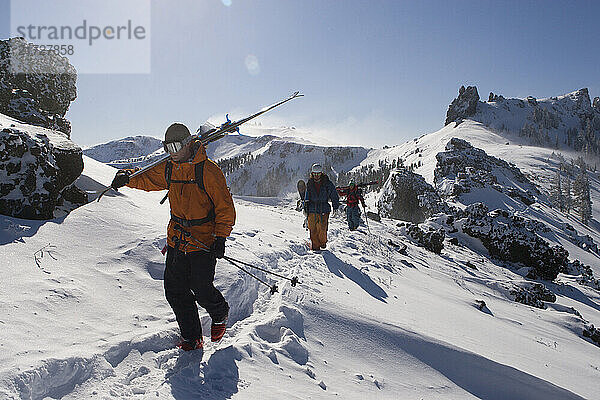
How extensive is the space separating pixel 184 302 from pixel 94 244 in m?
3.02

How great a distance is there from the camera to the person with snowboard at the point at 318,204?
9.35m

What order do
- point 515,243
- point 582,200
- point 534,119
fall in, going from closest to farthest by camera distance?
point 515,243 < point 582,200 < point 534,119

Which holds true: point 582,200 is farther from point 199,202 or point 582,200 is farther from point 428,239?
point 199,202

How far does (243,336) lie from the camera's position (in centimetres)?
381

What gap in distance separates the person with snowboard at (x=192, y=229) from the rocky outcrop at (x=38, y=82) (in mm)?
11716

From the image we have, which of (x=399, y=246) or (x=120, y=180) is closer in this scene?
(x=120, y=180)

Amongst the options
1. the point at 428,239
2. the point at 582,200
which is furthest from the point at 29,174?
the point at 582,200

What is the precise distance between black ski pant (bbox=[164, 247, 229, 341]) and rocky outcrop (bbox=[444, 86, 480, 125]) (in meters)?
201

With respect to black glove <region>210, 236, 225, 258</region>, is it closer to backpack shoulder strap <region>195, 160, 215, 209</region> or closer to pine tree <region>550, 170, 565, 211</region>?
backpack shoulder strap <region>195, 160, 215, 209</region>

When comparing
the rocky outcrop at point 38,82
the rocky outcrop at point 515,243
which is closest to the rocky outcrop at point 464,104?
the rocky outcrop at point 515,243

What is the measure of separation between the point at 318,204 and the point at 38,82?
45.1 ft

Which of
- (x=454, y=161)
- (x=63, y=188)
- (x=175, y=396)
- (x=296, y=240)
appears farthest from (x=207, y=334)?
(x=454, y=161)

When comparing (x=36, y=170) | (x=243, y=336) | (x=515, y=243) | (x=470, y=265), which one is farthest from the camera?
(x=515, y=243)

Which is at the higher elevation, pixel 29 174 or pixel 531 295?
pixel 29 174
